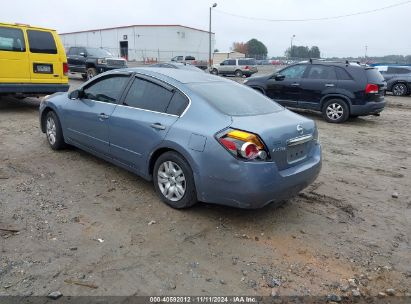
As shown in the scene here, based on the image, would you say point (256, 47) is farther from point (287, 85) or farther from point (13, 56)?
point (13, 56)

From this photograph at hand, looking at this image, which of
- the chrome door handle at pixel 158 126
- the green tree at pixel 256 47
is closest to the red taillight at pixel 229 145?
the chrome door handle at pixel 158 126

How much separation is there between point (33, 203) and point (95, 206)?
2.32 feet

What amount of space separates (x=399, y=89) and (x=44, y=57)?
17.5 metres

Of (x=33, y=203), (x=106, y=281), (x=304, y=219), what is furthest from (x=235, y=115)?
(x=33, y=203)

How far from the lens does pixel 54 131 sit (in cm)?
648

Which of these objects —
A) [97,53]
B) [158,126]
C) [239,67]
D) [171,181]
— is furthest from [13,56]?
[239,67]

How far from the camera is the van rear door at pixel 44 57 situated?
9478 mm

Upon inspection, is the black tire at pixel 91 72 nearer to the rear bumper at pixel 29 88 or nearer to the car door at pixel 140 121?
the rear bumper at pixel 29 88

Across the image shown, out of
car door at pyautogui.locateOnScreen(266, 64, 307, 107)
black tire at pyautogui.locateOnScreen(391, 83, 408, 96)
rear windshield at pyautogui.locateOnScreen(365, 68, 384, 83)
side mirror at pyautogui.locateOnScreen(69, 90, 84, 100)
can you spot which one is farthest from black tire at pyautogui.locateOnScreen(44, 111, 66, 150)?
black tire at pyautogui.locateOnScreen(391, 83, 408, 96)

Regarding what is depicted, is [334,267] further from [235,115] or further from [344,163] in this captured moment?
[344,163]

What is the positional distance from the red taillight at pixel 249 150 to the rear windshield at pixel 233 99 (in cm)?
55

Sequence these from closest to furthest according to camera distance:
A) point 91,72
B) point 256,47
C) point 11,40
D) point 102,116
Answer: point 102,116
point 11,40
point 91,72
point 256,47

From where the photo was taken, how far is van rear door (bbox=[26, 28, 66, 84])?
9.48 metres

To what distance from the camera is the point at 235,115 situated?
13.9 feet
